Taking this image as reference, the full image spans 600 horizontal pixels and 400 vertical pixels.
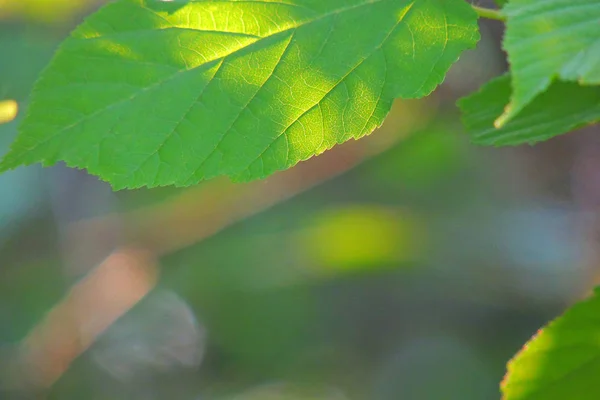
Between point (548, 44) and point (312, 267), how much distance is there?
2.40m

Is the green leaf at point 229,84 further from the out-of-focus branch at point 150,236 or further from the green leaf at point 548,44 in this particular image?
the out-of-focus branch at point 150,236

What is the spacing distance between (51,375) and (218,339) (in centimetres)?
95

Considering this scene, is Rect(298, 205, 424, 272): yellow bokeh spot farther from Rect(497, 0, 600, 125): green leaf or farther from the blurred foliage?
Rect(497, 0, 600, 125): green leaf

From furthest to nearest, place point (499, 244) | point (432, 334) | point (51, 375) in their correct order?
point (432, 334) → point (499, 244) → point (51, 375)

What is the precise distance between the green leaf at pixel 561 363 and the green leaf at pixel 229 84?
376mm

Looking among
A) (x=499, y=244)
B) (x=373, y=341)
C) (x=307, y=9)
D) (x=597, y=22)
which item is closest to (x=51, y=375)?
(x=373, y=341)

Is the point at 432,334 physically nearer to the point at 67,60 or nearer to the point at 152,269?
the point at 152,269

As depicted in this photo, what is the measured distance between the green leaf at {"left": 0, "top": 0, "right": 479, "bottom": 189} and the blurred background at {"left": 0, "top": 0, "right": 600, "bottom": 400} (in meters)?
1.79

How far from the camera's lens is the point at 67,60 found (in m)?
0.77

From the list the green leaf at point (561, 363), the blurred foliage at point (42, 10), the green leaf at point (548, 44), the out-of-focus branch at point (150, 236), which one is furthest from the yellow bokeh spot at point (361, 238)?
the green leaf at point (548, 44)

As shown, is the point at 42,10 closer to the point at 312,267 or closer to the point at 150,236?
the point at 150,236

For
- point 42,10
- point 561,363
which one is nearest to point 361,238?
point 42,10

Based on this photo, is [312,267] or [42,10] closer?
[42,10]

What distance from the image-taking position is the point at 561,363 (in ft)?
2.81
